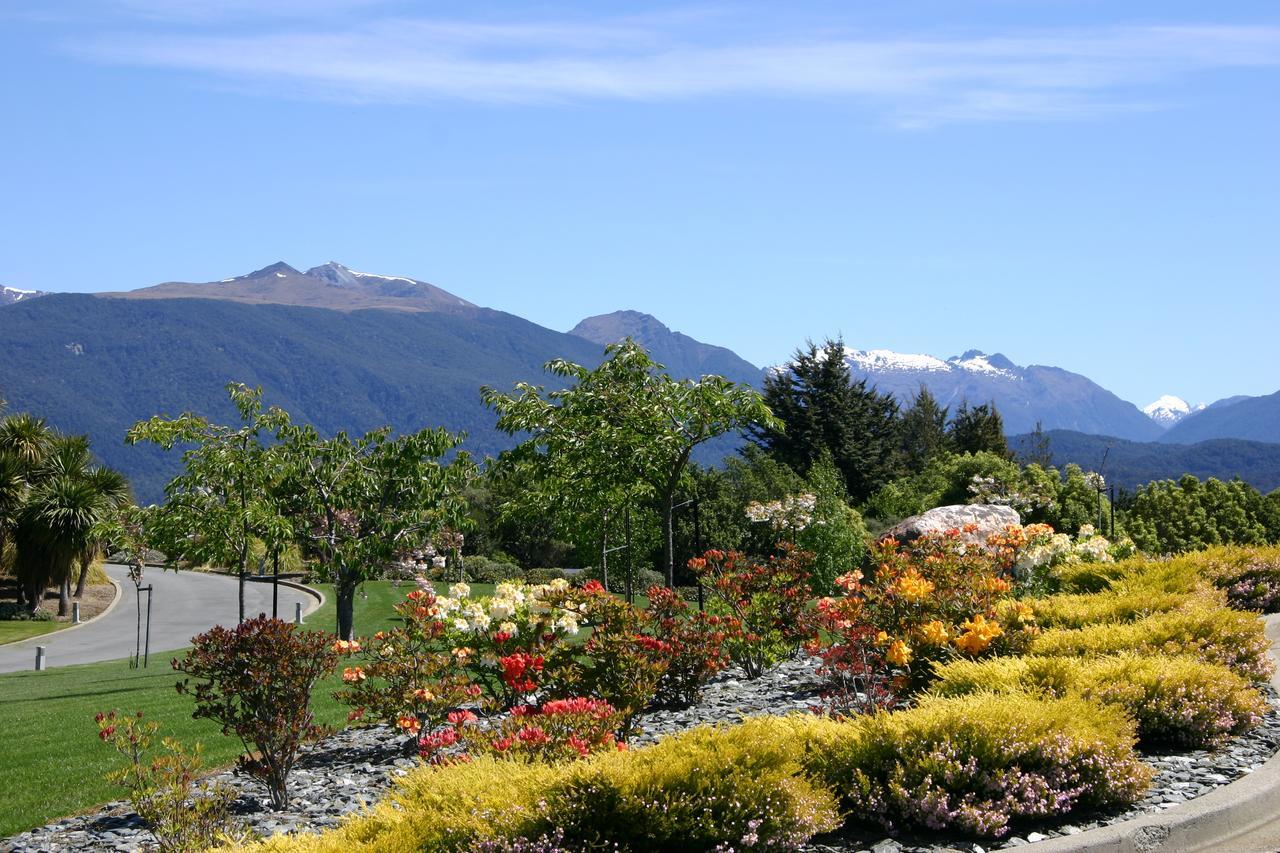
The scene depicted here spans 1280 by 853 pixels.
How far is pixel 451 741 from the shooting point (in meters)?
5.90

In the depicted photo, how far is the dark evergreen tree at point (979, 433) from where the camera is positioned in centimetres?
4592

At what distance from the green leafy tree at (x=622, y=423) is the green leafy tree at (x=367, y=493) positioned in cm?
228

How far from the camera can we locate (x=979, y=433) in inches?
1845

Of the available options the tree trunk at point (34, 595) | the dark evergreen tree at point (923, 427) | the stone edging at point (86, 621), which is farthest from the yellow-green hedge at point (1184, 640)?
the dark evergreen tree at point (923, 427)

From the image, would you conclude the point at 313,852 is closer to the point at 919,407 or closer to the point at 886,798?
the point at 886,798

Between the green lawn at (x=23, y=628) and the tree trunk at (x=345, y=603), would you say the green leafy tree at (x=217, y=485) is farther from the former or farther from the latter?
the green lawn at (x=23, y=628)

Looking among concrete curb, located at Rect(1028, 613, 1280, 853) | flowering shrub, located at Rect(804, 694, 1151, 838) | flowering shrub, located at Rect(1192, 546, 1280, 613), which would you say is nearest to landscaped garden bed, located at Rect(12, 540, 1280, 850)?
flowering shrub, located at Rect(804, 694, 1151, 838)

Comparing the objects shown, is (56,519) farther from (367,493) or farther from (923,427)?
(923,427)

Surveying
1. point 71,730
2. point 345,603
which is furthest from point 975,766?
point 345,603

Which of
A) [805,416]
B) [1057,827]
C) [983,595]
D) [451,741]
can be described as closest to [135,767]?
[451,741]

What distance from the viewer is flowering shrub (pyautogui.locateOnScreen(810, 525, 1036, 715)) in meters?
7.19

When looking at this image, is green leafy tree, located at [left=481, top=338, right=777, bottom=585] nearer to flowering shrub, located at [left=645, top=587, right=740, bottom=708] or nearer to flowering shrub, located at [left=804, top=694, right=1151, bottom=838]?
flowering shrub, located at [left=645, top=587, right=740, bottom=708]

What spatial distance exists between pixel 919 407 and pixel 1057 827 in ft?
187

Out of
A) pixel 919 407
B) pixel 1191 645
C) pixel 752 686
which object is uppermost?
pixel 919 407
